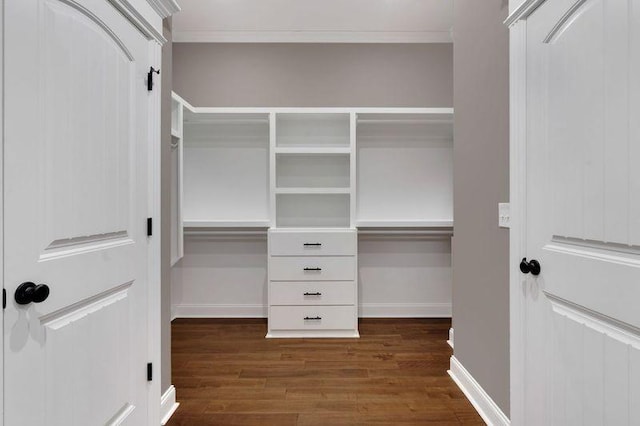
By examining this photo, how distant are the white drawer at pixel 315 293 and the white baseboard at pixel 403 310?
1.95 feet

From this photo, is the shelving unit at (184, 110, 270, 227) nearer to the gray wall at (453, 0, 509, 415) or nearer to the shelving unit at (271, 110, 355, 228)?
the shelving unit at (271, 110, 355, 228)

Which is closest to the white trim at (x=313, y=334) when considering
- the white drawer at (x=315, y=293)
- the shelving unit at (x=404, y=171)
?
the white drawer at (x=315, y=293)

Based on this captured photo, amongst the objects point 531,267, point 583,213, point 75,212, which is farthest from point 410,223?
point 75,212

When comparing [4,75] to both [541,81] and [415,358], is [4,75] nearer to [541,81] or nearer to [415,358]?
[541,81]

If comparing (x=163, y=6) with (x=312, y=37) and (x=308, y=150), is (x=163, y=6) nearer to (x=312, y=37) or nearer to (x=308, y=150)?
(x=308, y=150)

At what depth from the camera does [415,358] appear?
8.90 ft

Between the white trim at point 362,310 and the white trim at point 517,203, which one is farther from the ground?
the white trim at point 517,203

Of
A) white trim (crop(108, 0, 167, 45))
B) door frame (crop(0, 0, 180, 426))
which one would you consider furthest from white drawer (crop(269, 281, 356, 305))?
white trim (crop(108, 0, 167, 45))

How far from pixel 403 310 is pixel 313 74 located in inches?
98.4

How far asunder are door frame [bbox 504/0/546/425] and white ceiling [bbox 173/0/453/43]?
74.7 inches

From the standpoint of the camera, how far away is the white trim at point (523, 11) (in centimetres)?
141

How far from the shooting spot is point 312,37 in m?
3.62

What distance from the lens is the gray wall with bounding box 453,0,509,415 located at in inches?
69.5

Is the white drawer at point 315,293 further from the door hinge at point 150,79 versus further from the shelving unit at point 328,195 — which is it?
the door hinge at point 150,79
